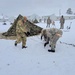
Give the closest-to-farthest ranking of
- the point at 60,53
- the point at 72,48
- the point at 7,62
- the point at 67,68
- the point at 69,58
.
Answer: the point at 67,68 < the point at 7,62 < the point at 69,58 < the point at 60,53 < the point at 72,48

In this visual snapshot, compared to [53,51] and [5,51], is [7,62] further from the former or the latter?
[53,51]

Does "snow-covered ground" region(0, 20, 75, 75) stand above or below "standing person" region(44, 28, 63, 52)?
below

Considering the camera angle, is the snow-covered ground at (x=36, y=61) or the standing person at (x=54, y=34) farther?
the standing person at (x=54, y=34)

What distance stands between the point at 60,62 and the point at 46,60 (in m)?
0.62

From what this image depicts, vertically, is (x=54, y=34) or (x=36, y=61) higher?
(x=54, y=34)

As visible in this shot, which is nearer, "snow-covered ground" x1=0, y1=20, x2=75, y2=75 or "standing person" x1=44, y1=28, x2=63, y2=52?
"snow-covered ground" x1=0, y1=20, x2=75, y2=75

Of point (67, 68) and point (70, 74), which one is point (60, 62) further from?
point (70, 74)

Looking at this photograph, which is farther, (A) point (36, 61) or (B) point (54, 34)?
(B) point (54, 34)

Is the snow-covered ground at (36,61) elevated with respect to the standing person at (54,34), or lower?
lower

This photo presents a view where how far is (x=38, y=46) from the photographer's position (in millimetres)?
11914

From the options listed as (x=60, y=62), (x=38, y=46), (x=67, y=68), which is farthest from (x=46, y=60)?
(x=38, y=46)

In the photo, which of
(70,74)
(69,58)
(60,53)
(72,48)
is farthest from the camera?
(72,48)

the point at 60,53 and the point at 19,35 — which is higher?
the point at 19,35

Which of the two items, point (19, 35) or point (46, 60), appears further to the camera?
A: point (19, 35)
